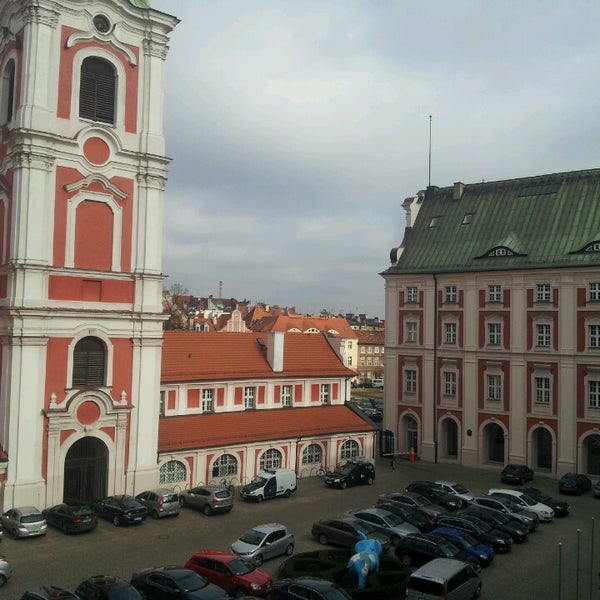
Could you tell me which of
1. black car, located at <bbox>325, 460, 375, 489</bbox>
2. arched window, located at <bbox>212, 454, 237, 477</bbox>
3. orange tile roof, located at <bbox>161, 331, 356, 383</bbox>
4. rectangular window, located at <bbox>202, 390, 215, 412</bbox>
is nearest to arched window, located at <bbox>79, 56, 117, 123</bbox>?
orange tile roof, located at <bbox>161, 331, 356, 383</bbox>

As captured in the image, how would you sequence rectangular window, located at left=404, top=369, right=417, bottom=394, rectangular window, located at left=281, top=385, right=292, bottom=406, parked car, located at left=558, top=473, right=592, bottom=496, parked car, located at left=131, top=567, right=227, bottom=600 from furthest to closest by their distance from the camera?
rectangular window, located at left=404, top=369, right=417, bottom=394
rectangular window, located at left=281, top=385, right=292, bottom=406
parked car, located at left=558, top=473, right=592, bottom=496
parked car, located at left=131, top=567, right=227, bottom=600

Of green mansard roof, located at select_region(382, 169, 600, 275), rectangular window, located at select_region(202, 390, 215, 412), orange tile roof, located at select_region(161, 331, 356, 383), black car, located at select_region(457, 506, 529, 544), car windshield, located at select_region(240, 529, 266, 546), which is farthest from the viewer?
green mansard roof, located at select_region(382, 169, 600, 275)

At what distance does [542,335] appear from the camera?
4547 centimetres

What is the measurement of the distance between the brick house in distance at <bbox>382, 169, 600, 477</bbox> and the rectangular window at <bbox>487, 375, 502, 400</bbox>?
7cm

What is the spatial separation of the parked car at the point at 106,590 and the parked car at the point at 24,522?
8410mm

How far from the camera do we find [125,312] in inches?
1332

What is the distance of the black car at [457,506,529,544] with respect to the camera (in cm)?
2961

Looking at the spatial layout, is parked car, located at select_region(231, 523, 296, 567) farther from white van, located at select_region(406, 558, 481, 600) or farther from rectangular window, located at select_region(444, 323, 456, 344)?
rectangular window, located at select_region(444, 323, 456, 344)

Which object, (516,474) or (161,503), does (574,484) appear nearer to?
(516,474)

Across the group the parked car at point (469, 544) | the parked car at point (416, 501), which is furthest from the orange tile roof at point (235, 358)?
the parked car at point (469, 544)

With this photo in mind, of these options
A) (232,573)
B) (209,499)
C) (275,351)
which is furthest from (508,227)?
(232,573)

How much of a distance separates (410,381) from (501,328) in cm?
841

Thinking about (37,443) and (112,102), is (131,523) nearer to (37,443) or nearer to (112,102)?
(37,443)

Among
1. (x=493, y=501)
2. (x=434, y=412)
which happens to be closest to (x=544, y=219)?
(x=434, y=412)
